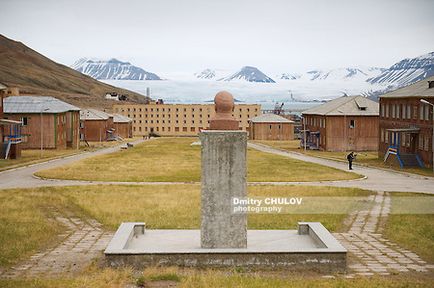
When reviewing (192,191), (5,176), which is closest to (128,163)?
(5,176)

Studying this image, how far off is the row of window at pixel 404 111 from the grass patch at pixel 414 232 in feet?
97.0

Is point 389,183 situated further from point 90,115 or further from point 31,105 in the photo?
point 90,115

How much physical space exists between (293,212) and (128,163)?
34406 mm

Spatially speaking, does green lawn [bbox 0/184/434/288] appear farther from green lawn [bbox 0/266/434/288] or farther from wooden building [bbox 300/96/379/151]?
wooden building [bbox 300/96/379/151]

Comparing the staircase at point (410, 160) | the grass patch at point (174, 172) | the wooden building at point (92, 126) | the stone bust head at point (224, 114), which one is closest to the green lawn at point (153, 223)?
the stone bust head at point (224, 114)

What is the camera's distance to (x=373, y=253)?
17.5 m

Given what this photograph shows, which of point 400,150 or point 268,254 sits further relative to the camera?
point 400,150

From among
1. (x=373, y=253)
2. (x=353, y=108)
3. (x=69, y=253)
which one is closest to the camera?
(x=373, y=253)

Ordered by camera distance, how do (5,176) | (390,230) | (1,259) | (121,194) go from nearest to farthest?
1. (1,259)
2. (390,230)
3. (121,194)
4. (5,176)

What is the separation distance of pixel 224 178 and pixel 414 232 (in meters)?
8.44

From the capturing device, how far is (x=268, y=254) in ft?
50.6

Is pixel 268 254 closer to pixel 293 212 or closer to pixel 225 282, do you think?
pixel 225 282

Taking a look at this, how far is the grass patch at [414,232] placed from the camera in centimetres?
1806

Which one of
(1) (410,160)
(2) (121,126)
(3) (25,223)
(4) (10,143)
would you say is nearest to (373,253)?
(3) (25,223)
